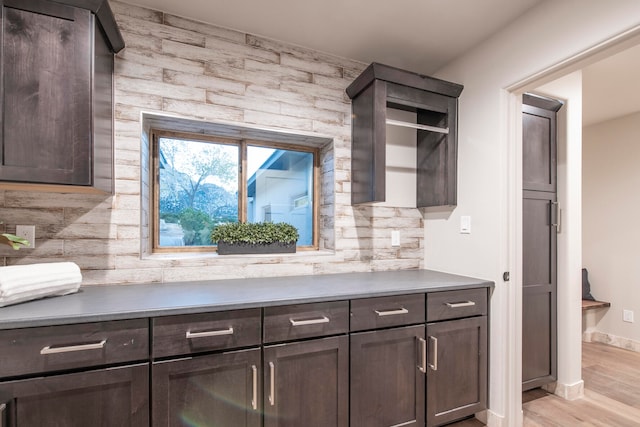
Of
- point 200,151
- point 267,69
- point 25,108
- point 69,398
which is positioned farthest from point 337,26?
point 69,398

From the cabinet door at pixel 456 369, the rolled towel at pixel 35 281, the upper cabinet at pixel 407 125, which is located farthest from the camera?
the upper cabinet at pixel 407 125

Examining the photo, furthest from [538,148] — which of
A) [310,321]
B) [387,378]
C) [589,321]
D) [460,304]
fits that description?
[589,321]

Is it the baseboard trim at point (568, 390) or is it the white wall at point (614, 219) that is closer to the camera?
the baseboard trim at point (568, 390)

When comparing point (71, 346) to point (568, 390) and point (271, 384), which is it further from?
point (568, 390)

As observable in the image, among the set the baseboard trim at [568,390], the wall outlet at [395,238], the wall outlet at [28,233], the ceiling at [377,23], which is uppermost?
the ceiling at [377,23]

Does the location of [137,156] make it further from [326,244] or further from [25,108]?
[326,244]

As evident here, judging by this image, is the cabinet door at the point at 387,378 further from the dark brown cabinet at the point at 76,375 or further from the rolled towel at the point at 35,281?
the rolled towel at the point at 35,281

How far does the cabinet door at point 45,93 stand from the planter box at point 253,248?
90 centimetres

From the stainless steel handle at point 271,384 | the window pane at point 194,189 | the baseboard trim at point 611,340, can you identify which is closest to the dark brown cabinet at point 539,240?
the baseboard trim at point 611,340

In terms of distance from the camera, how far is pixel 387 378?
1.76 meters

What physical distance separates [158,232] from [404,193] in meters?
1.92

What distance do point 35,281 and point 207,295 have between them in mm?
711

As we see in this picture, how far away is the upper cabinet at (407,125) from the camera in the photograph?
2.11 m

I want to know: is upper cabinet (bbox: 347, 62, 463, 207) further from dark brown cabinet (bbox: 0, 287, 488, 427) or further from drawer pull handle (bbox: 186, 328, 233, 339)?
drawer pull handle (bbox: 186, 328, 233, 339)
